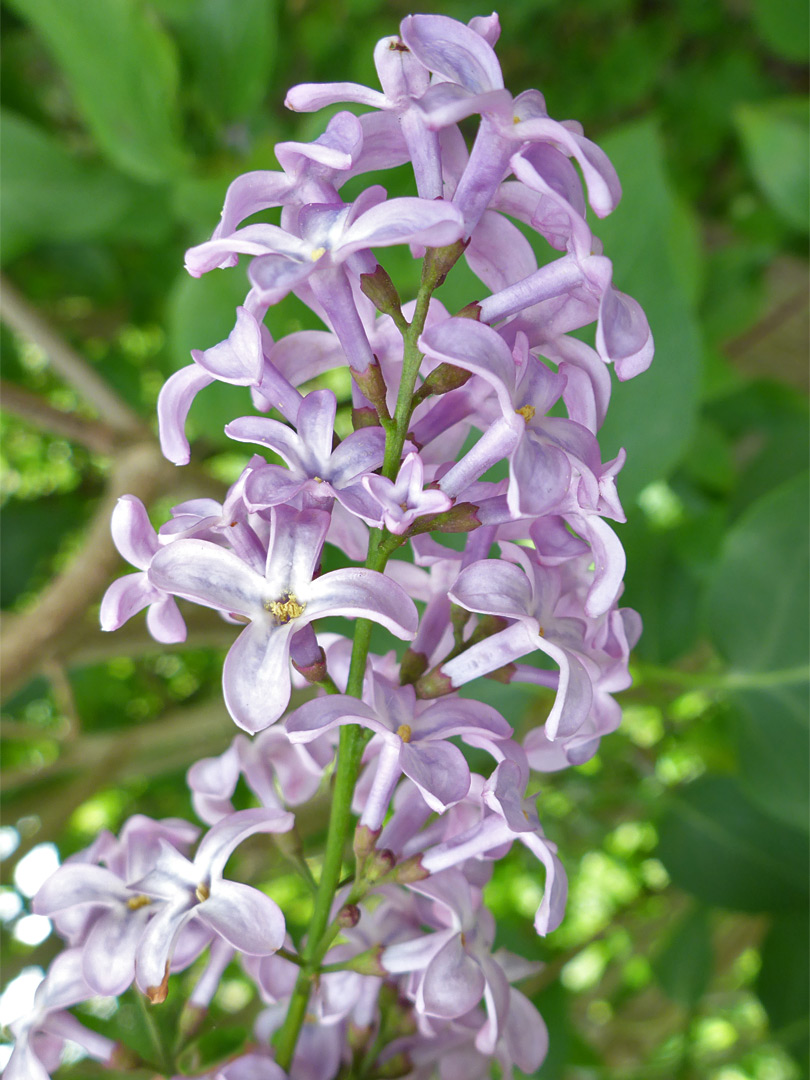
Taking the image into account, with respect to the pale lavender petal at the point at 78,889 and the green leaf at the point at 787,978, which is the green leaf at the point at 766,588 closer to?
the green leaf at the point at 787,978

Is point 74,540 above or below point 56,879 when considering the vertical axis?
below

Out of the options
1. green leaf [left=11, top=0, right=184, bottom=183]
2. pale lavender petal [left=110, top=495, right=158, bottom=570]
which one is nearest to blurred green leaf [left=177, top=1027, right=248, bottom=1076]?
pale lavender petal [left=110, top=495, right=158, bottom=570]

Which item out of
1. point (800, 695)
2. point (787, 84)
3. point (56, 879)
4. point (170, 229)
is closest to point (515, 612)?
point (56, 879)

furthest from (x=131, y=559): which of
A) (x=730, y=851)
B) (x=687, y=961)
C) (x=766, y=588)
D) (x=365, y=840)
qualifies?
(x=687, y=961)

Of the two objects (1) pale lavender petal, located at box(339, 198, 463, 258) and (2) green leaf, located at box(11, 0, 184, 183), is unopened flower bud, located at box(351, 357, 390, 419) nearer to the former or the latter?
(1) pale lavender petal, located at box(339, 198, 463, 258)

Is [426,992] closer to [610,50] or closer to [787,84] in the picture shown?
[610,50]

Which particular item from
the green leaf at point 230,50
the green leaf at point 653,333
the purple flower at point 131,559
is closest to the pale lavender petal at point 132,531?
the purple flower at point 131,559
